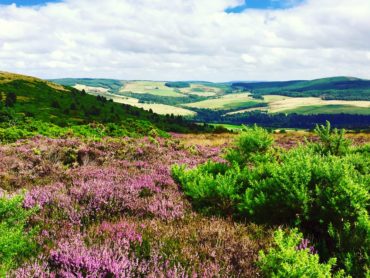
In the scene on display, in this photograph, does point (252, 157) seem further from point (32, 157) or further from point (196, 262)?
point (32, 157)

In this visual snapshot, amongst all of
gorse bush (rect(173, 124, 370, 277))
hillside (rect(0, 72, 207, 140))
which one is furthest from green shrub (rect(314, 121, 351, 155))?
hillside (rect(0, 72, 207, 140))

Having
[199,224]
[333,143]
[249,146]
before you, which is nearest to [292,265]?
[199,224]

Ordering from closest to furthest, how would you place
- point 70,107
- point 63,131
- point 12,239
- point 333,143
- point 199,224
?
1. point 12,239
2. point 199,224
3. point 333,143
4. point 63,131
5. point 70,107

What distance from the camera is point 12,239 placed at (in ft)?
10.8

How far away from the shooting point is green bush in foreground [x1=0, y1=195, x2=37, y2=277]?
3.17 meters

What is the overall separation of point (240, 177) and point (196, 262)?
3.21 m

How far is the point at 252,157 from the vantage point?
25.7 feet

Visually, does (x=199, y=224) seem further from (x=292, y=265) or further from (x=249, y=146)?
(x=249, y=146)

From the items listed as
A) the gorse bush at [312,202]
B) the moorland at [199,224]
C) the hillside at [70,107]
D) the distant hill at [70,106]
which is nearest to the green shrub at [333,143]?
the moorland at [199,224]

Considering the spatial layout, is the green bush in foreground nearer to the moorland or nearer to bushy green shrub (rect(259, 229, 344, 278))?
the moorland

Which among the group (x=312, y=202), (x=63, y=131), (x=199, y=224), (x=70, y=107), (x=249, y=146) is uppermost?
(x=249, y=146)

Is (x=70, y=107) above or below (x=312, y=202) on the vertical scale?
below

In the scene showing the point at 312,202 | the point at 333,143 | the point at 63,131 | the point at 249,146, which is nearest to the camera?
the point at 312,202

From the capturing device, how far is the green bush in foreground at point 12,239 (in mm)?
3168
